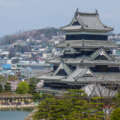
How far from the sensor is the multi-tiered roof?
40312 mm

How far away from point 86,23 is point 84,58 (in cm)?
299

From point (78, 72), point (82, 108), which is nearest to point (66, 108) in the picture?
point (82, 108)

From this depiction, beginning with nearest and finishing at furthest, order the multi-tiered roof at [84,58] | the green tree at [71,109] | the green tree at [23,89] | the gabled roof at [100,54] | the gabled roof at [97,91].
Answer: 1. the green tree at [71,109]
2. the gabled roof at [97,91]
3. the multi-tiered roof at [84,58]
4. the gabled roof at [100,54]
5. the green tree at [23,89]

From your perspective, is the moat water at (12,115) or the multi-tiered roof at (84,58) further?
the moat water at (12,115)

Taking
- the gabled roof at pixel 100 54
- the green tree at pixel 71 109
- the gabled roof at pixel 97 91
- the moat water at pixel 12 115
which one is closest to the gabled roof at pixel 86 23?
the gabled roof at pixel 100 54

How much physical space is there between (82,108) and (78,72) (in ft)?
30.4

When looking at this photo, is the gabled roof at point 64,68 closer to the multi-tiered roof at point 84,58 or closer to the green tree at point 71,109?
the multi-tiered roof at point 84,58

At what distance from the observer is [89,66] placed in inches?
1631

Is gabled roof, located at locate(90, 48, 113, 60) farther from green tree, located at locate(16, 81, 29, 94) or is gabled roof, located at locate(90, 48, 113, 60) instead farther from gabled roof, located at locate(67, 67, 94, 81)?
green tree, located at locate(16, 81, 29, 94)

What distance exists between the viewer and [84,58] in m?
41.9

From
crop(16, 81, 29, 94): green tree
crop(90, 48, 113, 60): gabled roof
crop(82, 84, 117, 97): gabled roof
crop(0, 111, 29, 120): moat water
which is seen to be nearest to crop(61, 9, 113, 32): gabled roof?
crop(90, 48, 113, 60): gabled roof

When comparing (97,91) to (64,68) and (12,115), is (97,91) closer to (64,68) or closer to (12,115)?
(64,68)

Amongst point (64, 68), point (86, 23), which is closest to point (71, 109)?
point (64, 68)

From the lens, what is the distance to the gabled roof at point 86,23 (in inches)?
1681
